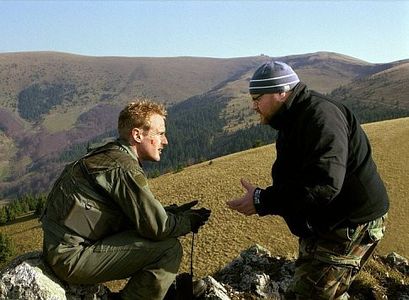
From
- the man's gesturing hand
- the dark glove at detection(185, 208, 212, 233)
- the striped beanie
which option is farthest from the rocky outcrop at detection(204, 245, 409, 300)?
the striped beanie

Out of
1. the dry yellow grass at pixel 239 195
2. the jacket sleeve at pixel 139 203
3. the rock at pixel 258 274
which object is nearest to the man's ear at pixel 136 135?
the jacket sleeve at pixel 139 203

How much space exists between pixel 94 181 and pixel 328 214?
2289 mm

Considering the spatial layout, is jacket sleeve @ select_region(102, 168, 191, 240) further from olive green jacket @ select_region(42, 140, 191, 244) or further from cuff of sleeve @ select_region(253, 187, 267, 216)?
cuff of sleeve @ select_region(253, 187, 267, 216)

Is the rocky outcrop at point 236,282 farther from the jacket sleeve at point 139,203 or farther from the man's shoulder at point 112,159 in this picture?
the man's shoulder at point 112,159

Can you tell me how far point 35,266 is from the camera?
15.8 feet

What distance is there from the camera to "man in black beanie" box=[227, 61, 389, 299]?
3.86 metres

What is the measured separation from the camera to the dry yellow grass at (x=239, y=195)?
31141 mm

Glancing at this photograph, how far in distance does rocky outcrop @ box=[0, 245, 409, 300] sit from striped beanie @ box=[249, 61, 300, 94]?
283cm

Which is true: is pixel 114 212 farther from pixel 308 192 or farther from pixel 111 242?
pixel 308 192

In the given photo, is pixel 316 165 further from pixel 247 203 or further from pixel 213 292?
pixel 213 292

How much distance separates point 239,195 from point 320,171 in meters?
36.7

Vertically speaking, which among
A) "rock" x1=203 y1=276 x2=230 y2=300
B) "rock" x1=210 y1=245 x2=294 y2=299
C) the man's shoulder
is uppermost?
the man's shoulder

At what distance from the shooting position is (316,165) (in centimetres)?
380

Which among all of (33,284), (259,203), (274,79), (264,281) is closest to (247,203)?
(259,203)
